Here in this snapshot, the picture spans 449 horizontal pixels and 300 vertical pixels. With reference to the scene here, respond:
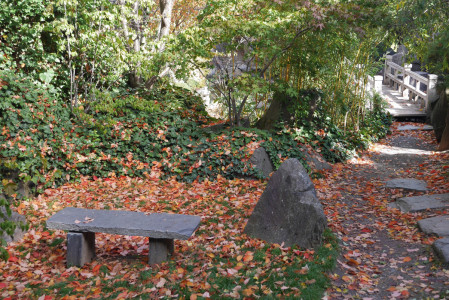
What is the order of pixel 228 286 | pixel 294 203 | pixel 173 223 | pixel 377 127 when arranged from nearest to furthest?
pixel 228 286, pixel 173 223, pixel 294 203, pixel 377 127

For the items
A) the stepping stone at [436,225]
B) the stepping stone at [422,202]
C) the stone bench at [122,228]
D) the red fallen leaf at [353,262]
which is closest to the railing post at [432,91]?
the stepping stone at [422,202]

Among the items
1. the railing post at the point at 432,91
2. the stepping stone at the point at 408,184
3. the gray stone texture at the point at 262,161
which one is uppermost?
the railing post at the point at 432,91

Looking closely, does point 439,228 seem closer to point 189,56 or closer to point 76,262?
point 76,262

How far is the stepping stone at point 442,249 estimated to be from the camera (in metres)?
4.22

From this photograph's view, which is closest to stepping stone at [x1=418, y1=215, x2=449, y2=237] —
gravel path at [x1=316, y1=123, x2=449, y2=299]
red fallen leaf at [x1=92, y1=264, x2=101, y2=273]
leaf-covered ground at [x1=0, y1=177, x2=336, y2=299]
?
gravel path at [x1=316, y1=123, x2=449, y2=299]

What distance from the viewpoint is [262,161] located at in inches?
305

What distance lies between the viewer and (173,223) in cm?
453

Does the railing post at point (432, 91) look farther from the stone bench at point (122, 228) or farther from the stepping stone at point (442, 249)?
the stone bench at point (122, 228)

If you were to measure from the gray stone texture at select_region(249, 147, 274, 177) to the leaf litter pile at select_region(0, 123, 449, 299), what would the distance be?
0.56m

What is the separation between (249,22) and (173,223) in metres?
4.17

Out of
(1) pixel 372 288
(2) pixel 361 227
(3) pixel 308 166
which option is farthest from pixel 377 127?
(1) pixel 372 288

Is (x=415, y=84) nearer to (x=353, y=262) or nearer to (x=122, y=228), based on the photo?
(x=353, y=262)

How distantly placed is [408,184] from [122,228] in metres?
4.93

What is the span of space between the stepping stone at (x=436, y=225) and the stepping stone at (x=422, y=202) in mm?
516
